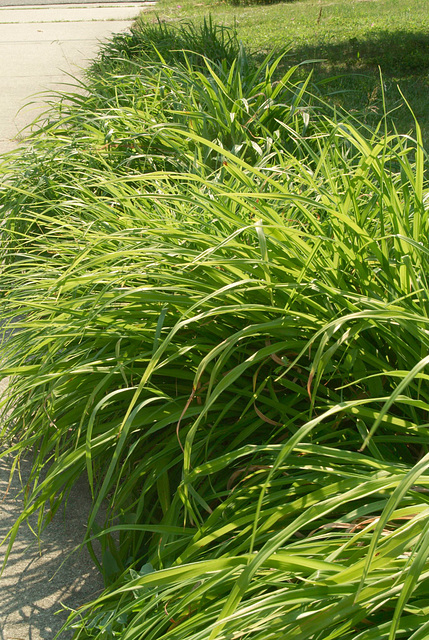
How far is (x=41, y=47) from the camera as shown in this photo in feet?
39.3

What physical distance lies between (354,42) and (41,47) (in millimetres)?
6035

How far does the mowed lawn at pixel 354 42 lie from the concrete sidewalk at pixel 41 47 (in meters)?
1.56

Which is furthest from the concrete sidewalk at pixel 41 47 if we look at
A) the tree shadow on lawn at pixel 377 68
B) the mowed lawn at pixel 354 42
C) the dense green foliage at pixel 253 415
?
the dense green foliage at pixel 253 415

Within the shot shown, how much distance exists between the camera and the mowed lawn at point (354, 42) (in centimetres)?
646

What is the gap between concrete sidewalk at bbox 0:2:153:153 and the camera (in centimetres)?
742

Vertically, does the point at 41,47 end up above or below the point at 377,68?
above

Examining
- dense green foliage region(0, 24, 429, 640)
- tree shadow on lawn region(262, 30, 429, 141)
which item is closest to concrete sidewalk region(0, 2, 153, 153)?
tree shadow on lawn region(262, 30, 429, 141)

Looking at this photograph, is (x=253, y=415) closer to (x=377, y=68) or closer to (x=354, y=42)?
(x=377, y=68)

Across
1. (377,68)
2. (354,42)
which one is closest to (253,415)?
(377,68)

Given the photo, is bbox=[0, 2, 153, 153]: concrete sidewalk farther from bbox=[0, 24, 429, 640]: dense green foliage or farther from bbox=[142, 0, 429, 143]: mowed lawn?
bbox=[0, 24, 429, 640]: dense green foliage

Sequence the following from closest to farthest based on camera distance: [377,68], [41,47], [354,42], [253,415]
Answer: [253,415] → [377,68] → [354,42] → [41,47]

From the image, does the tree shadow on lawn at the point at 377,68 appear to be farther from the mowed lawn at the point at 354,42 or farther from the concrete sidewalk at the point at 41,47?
the concrete sidewalk at the point at 41,47

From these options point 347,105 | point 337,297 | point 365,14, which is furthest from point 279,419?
point 365,14

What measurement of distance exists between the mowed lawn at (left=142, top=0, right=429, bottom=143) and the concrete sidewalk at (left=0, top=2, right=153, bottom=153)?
1.56 m
